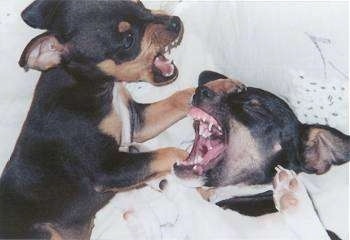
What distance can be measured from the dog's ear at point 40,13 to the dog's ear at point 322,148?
58cm

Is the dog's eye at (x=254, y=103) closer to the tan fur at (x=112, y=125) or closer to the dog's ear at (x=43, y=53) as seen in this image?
the tan fur at (x=112, y=125)

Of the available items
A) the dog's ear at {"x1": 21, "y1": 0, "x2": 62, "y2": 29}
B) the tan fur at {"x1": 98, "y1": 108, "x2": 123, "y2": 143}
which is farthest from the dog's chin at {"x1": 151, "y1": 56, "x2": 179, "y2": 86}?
the dog's ear at {"x1": 21, "y1": 0, "x2": 62, "y2": 29}

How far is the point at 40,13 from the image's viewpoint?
112cm

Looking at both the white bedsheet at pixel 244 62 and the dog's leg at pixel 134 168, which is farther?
the dog's leg at pixel 134 168

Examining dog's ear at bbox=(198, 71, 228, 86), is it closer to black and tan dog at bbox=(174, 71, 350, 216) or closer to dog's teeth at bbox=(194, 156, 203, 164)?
black and tan dog at bbox=(174, 71, 350, 216)

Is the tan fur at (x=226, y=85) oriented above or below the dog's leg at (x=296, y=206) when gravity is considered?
above

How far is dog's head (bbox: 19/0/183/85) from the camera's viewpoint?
1.12 meters

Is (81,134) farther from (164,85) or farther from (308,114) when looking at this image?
(308,114)

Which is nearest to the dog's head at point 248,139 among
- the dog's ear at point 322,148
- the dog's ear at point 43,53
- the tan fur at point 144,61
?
the dog's ear at point 322,148

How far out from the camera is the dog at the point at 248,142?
1.09 metres

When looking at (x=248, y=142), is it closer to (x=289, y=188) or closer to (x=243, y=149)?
(x=243, y=149)

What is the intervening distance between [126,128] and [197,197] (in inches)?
8.7

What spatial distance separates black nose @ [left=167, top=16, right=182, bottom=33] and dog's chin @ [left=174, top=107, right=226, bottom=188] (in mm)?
176

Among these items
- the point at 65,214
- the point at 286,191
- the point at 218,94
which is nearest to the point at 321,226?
the point at 286,191
